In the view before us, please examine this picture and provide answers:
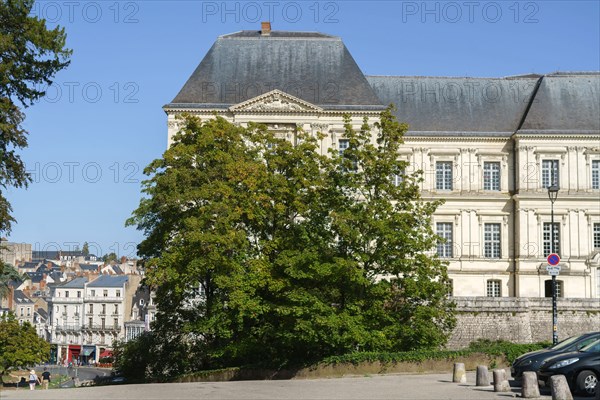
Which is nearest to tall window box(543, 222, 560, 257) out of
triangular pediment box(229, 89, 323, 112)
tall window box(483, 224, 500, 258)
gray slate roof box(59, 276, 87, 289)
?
tall window box(483, 224, 500, 258)

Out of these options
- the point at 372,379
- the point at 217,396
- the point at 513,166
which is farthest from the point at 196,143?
the point at 513,166

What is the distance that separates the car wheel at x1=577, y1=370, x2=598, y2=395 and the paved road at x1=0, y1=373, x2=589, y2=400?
727 millimetres

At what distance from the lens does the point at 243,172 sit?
34.1m

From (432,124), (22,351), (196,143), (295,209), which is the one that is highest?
(432,124)

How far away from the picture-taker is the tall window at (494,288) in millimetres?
53719

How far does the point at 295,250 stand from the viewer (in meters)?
32.8

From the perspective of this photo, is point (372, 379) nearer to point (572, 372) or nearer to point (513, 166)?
point (572, 372)

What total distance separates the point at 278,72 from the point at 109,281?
56501 mm

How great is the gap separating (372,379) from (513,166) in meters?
31.5

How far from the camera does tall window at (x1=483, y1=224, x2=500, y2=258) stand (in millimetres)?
54656

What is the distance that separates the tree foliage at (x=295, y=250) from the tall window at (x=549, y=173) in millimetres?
20542

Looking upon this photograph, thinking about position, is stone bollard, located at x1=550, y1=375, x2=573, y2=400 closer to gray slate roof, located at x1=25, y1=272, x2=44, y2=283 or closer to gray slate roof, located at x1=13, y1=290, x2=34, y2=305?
gray slate roof, located at x1=13, y1=290, x2=34, y2=305

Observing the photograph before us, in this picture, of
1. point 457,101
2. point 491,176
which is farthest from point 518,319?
point 457,101

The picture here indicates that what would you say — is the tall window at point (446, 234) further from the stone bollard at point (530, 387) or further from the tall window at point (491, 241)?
the stone bollard at point (530, 387)
